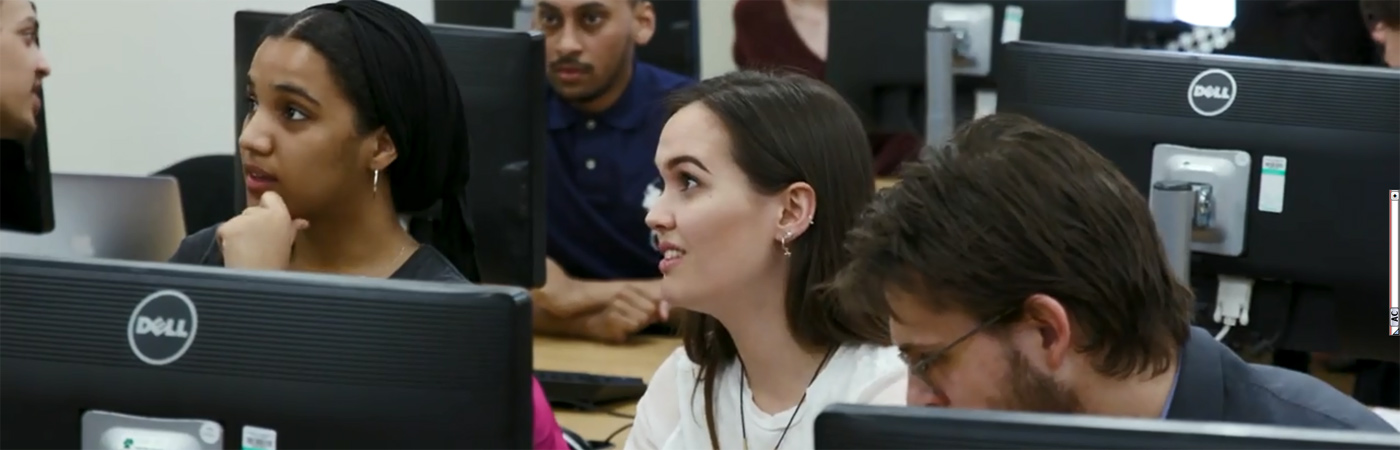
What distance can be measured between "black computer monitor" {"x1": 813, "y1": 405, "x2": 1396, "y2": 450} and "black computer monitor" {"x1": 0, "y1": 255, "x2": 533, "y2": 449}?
0.26 meters

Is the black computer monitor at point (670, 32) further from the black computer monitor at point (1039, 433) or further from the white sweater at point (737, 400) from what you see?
the black computer monitor at point (1039, 433)

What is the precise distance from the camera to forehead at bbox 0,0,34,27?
2.16 meters

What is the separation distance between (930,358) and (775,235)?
0.52 meters

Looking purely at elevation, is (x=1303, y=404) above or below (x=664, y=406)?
above

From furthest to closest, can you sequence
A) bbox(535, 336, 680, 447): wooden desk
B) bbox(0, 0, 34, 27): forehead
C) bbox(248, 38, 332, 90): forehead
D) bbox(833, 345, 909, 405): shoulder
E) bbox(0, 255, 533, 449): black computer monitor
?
bbox(535, 336, 680, 447): wooden desk < bbox(0, 0, 34, 27): forehead < bbox(248, 38, 332, 90): forehead < bbox(833, 345, 909, 405): shoulder < bbox(0, 255, 533, 449): black computer monitor

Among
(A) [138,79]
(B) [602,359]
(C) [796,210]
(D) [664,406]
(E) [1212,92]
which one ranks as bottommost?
(B) [602,359]

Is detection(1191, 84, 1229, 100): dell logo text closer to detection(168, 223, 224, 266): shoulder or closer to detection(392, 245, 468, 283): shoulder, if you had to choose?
detection(392, 245, 468, 283): shoulder

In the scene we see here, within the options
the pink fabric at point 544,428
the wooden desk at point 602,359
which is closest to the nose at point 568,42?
the wooden desk at point 602,359

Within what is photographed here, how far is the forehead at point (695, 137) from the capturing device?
72.1 inches

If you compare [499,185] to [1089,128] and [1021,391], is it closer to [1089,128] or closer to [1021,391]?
[1089,128]

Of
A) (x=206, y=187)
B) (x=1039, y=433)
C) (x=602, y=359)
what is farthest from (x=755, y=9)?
(x=1039, y=433)

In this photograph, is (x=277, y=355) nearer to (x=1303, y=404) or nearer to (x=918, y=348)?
(x=918, y=348)

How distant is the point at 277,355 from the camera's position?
113cm

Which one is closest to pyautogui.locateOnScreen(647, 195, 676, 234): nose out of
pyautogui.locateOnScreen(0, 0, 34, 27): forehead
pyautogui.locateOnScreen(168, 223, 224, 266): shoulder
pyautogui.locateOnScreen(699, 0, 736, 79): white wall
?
pyautogui.locateOnScreen(168, 223, 224, 266): shoulder
